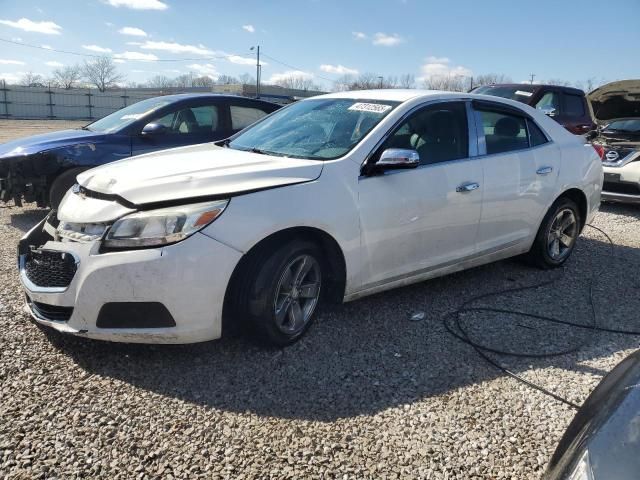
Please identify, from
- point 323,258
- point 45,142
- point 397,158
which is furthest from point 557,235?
point 45,142

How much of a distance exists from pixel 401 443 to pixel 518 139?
3.15 m

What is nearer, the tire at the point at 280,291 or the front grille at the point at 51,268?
the front grille at the point at 51,268

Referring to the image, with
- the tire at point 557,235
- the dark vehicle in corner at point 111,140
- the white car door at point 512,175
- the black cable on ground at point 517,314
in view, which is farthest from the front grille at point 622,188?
the dark vehicle in corner at point 111,140

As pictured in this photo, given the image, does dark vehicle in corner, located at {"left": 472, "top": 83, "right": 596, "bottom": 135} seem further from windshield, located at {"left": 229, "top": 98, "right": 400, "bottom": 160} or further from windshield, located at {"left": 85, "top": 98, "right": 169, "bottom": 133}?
windshield, located at {"left": 229, "top": 98, "right": 400, "bottom": 160}

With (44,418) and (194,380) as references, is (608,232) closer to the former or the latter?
(194,380)

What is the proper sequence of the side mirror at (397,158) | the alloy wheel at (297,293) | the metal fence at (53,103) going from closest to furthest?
the alloy wheel at (297,293) < the side mirror at (397,158) < the metal fence at (53,103)

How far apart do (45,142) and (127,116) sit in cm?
103

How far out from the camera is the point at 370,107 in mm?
3975

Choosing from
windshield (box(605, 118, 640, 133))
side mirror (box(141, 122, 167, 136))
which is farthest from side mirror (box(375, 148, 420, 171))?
windshield (box(605, 118, 640, 133))

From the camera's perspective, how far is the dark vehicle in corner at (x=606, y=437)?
1537mm

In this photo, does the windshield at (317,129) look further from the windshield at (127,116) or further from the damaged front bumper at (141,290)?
the windshield at (127,116)

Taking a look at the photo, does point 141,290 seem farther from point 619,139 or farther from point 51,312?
point 619,139

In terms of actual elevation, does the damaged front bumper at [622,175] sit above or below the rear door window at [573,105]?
below

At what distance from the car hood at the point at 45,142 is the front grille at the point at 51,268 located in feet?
10.4
